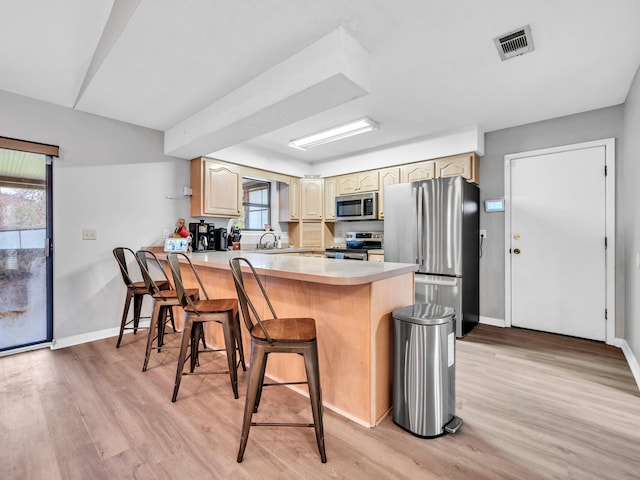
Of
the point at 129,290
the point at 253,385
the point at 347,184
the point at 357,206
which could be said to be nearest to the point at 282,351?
the point at 253,385

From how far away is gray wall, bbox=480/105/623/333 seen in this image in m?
3.47

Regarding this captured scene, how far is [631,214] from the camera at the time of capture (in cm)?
272

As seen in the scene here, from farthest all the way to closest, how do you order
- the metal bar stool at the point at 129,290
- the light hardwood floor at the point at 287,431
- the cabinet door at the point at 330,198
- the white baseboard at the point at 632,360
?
the cabinet door at the point at 330,198, the metal bar stool at the point at 129,290, the white baseboard at the point at 632,360, the light hardwood floor at the point at 287,431

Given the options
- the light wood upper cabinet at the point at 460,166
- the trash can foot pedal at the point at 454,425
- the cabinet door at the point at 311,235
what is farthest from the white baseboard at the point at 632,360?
the cabinet door at the point at 311,235

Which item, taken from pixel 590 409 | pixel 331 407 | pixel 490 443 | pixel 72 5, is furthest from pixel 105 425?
pixel 590 409

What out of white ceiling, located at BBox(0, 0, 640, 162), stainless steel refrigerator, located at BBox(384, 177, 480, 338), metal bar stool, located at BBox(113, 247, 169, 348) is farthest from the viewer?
stainless steel refrigerator, located at BBox(384, 177, 480, 338)

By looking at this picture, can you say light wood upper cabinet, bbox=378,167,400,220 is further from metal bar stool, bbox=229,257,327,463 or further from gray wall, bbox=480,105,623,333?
Answer: metal bar stool, bbox=229,257,327,463

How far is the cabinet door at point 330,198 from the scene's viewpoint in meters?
5.18

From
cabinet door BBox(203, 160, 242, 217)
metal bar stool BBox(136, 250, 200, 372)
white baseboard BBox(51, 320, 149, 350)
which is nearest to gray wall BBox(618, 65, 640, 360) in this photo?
metal bar stool BBox(136, 250, 200, 372)

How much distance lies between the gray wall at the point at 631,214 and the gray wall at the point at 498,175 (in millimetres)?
569

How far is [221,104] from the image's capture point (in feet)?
9.53

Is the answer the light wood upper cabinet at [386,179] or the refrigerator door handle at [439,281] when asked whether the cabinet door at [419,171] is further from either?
the refrigerator door handle at [439,281]

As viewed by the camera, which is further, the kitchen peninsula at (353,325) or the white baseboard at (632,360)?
the white baseboard at (632,360)

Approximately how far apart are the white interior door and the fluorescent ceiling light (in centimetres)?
190
